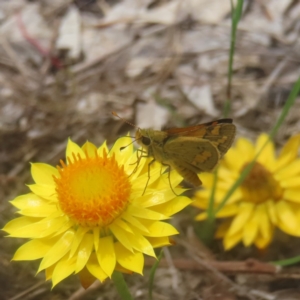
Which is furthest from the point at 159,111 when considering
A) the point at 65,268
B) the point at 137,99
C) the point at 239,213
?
the point at 65,268

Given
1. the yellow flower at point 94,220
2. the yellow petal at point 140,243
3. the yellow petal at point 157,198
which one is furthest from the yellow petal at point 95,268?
the yellow petal at point 157,198

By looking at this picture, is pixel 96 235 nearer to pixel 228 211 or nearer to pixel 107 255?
pixel 107 255

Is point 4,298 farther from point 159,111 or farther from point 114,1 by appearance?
point 114,1

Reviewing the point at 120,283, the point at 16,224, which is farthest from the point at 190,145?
the point at 16,224

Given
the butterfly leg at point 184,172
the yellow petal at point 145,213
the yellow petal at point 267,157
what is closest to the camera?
the yellow petal at point 145,213

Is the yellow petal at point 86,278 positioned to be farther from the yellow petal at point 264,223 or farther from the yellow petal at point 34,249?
the yellow petal at point 264,223
